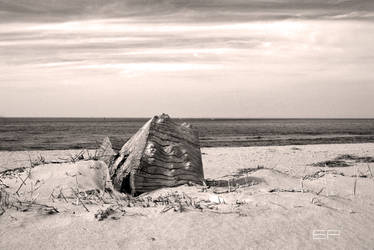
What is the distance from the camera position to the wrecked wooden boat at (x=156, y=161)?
421cm

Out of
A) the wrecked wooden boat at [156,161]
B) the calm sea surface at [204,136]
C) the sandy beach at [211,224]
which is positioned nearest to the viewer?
the sandy beach at [211,224]

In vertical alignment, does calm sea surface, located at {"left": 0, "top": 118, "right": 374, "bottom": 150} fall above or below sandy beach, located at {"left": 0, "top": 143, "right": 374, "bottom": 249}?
below

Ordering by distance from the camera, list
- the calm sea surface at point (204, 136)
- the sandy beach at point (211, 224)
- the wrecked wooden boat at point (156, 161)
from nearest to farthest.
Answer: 1. the sandy beach at point (211, 224)
2. the wrecked wooden boat at point (156, 161)
3. the calm sea surface at point (204, 136)

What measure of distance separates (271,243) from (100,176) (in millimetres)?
2739

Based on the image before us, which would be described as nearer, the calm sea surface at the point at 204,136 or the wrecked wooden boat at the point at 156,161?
the wrecked wooden boat at the point at 156,161

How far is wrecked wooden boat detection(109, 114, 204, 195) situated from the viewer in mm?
4207

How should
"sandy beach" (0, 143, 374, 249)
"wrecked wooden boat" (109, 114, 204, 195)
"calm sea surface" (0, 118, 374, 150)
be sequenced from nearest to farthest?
"sandy beach" (0, 143, 374, 249)
"wrecked wooden boat" (109, 114, 204, 195)
"calm sea surface" (0, 118, 374, 150)

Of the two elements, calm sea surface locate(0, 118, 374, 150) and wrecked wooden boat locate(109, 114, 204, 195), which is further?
calm sea surface locate(0, 118, 374, 150)

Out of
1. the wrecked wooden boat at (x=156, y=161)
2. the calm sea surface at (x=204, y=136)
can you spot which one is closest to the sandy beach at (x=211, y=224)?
the wrecked wooden boat at (x=156, y=161)

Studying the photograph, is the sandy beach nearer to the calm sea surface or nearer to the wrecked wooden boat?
the wrecked wooden boat

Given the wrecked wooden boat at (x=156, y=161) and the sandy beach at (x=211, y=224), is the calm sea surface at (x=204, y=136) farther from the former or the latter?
the sandy beach at (x=211, y=224)

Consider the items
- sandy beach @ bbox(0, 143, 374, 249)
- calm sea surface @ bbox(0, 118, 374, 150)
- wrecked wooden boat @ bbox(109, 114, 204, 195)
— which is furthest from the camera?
calm sea surface @ bbox(0, 118, 374, 150)

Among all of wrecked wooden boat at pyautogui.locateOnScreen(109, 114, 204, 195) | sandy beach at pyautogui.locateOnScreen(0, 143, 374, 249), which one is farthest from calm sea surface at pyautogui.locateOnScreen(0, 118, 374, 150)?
sandy beach at pyautogui.locateOnScreen(0, 143, 374, 249)

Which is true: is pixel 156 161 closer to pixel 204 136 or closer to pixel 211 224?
pixel 211 224
